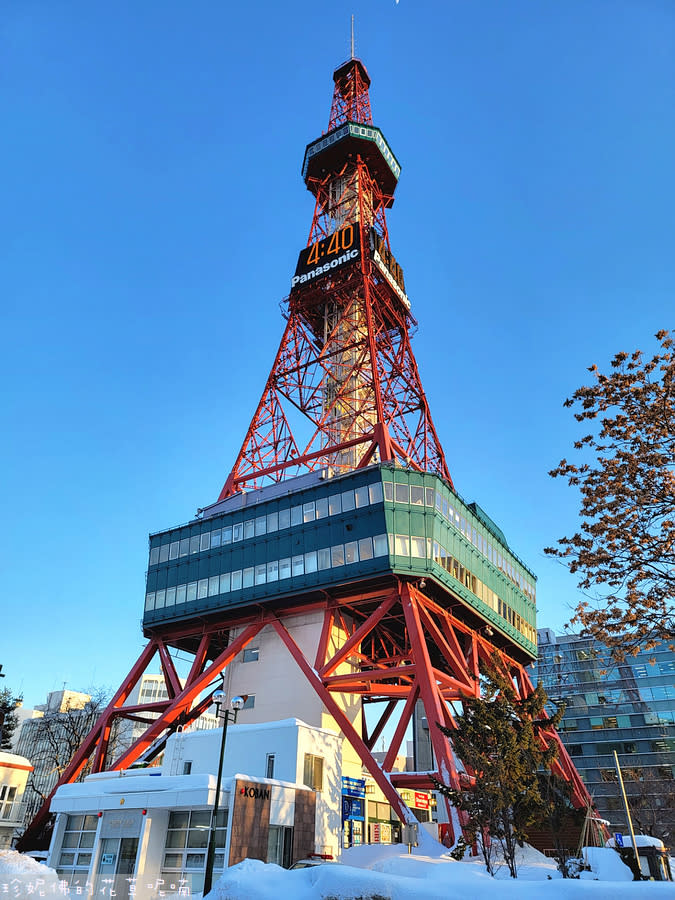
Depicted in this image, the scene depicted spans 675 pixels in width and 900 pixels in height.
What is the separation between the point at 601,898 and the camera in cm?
892

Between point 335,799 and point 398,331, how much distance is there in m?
45.4

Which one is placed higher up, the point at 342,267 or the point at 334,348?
the point at 342,267

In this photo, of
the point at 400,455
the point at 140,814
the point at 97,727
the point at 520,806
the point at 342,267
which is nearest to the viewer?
the point at 520,806

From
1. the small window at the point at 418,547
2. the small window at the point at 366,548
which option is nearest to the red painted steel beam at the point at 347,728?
the small window at the point at 366,548

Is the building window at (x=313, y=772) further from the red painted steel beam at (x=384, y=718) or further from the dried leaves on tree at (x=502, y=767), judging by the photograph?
the red painted steel beam at (x=384, y=718)

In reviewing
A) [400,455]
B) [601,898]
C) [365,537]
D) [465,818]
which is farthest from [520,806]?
[400,455]

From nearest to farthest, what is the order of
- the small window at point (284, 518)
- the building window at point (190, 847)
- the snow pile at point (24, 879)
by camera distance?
the snow pile at point (24, 879) → the building window at point (190, 847) → the small window at point (284, 518)

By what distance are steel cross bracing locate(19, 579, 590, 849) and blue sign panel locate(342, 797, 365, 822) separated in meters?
2.49

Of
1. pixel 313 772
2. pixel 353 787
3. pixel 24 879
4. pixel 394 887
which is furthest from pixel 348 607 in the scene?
pixel 394 887

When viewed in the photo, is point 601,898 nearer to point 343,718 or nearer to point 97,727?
point 343,718

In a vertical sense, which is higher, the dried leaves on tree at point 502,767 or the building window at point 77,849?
the dried leaves on tree at point 502,767

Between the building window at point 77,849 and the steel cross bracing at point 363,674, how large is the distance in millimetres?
15702

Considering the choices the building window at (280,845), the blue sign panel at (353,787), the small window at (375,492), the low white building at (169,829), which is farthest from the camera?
the small window at (375,492)

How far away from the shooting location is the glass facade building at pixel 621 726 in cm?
8850
